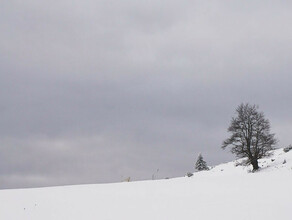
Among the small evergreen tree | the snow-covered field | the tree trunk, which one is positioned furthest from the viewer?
the small evergreen tree

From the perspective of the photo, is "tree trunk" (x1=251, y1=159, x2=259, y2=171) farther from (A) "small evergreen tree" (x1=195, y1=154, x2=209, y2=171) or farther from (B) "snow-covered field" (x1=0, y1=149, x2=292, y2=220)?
(A) "small evergreen tree" (x1=195, y1=154, x2=209, y2=171)

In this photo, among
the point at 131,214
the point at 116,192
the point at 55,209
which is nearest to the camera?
the point at 131,214

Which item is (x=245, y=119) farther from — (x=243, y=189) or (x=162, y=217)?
(x=162, y=217)

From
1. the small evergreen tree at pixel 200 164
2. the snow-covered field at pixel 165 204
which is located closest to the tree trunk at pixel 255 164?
the snow-covered field at pixel 165 204

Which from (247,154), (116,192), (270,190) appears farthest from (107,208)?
(247,154)

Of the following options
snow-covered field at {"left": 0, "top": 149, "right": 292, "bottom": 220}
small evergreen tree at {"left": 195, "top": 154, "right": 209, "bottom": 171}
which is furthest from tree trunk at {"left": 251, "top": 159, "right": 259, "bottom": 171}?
small evergreen tree at {"left": 195, "top": 154, "right": 209, "bottom": 171}

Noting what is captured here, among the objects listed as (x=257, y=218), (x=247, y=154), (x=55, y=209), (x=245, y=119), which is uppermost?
(x=245, y=119)

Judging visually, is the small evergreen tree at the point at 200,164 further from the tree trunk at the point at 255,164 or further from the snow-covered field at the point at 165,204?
the snow-covered field at the point at 165,204

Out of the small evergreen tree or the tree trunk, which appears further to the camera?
the small evergreen tree

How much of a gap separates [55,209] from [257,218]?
31.1ft

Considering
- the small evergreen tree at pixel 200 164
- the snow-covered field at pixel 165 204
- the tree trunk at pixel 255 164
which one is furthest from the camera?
the small evergreen tree at pixel 200 164

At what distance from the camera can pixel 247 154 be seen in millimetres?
34719

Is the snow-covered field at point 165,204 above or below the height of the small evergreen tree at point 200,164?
below

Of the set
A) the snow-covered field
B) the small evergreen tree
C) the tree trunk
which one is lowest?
the snow-covered field
